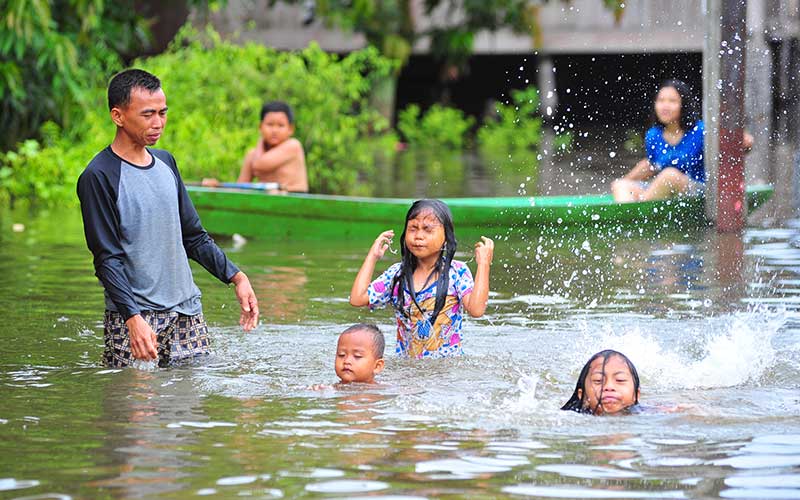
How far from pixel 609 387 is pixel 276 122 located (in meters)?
7.55

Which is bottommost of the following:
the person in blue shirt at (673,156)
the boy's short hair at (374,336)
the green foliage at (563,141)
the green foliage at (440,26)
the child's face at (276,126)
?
the boy's short hair at (374,336)

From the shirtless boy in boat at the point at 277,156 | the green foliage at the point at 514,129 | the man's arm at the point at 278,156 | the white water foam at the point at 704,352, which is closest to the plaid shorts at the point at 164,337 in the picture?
the white water foam at the point at 704,352

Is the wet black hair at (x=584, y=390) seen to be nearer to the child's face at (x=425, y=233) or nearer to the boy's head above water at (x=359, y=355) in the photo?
the boy's head above water at (x=359, y=355)

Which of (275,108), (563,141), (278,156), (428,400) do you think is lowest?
(428,400)

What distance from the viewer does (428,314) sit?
7.61 m

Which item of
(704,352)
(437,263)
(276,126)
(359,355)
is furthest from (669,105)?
(359,355)

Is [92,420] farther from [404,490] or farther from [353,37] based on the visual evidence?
[353,37]

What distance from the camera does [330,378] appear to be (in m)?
7.30

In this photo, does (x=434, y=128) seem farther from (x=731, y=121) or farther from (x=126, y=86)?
(x=126, y=86)

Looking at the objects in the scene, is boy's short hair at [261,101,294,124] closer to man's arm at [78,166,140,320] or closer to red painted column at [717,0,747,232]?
red painted column at [717,0,747,232]

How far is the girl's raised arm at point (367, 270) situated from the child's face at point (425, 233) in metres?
0.12

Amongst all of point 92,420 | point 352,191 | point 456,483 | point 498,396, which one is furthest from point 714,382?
point 352,191

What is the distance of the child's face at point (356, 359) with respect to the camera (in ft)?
23.0

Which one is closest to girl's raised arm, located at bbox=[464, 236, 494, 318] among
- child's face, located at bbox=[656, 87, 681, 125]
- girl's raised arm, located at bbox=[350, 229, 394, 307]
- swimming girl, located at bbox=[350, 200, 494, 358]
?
swimming girl, located at bbox=[350, 200, 494, 358]
